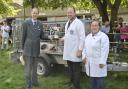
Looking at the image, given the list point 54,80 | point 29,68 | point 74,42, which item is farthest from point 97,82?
point 54,80

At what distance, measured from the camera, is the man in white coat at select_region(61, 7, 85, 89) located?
27.5 ft

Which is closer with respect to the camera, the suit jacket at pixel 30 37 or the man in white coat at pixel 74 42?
the man in white coat at pixel 74 42

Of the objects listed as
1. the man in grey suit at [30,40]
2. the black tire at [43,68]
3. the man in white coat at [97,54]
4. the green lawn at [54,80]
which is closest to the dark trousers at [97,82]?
the man in white coat at [97,54]

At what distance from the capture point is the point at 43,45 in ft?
36.3

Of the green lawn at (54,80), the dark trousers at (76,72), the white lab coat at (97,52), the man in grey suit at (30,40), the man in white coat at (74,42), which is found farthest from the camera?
the green lawn at (54,80)

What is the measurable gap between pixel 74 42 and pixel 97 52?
120 cm

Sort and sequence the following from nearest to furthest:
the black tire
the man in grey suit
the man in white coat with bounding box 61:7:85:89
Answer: the man in white coat with bounding box 61:7:85:89
the man in grey suit
the black tire

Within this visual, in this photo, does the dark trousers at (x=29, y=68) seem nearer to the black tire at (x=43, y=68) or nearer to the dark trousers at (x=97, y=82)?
the black tire at (x=43, y=68)

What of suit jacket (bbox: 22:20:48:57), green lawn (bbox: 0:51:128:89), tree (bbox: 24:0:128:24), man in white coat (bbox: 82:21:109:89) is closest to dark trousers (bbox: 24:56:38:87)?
suit jacket (bbox: 22:20:48:57)

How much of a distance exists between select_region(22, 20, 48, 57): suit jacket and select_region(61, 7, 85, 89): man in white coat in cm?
90

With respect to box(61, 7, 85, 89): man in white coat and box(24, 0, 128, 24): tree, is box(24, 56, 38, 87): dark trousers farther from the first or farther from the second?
box(24, 0, 128, 24): tree

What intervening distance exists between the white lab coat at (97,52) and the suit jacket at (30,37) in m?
1.98

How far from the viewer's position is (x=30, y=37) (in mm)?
9062

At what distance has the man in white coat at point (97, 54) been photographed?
7293 mm
